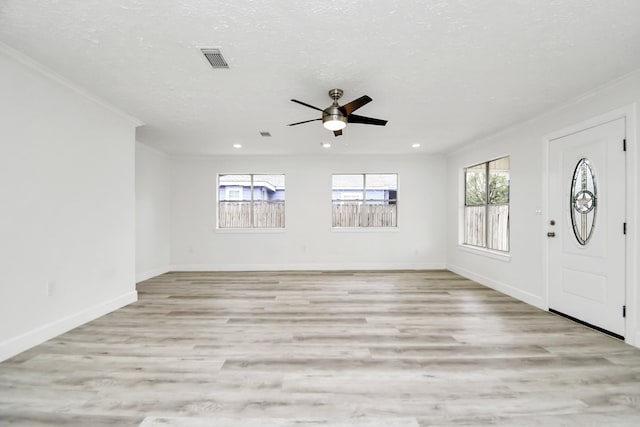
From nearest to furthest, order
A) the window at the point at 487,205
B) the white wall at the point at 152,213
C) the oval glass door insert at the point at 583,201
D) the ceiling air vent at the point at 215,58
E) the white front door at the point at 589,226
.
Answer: the ceiling air vent at the point at 215,58 → the white front door at the point at 589,226 → the oval glass door insert at the point at 583,201 → the window at the point at 487,205 → the white wall at the point at 152,213

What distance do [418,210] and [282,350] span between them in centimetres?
486

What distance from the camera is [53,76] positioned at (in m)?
2.75

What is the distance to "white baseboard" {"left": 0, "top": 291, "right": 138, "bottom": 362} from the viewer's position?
7.96ft

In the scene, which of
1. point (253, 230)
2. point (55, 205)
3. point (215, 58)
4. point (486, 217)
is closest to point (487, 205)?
point (486, 217)

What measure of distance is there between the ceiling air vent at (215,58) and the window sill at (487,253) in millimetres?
4669

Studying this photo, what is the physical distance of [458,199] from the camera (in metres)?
5.98

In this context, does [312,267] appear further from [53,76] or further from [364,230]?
[53,76]

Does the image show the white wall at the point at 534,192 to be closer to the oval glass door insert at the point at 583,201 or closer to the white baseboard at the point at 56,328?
the oval glass door insert at the point at 583,201

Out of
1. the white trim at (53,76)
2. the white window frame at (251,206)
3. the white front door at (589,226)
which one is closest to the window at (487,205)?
the white front door at (589,226)

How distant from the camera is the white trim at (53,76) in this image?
237cm

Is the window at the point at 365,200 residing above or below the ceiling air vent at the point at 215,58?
below

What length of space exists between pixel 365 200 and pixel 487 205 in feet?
7.97

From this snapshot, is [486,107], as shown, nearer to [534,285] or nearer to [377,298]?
[534,285]

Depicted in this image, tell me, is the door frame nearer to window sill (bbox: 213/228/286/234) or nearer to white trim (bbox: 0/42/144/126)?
window sill (bbox: 213/228/286/234)
